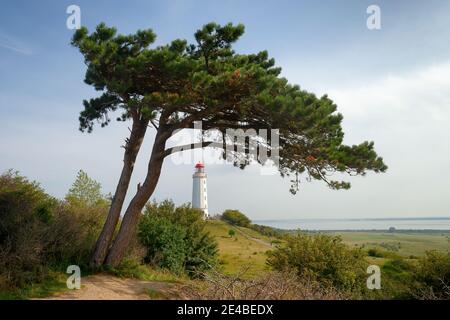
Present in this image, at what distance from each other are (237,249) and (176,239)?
671 inches

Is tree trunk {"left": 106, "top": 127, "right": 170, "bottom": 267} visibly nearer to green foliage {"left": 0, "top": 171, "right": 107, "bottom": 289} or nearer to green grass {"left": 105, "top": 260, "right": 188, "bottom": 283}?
green grass {"left": 105, "top": 260, "right": 188, "bottom": 283}

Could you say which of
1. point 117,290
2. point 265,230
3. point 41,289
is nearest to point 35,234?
point 41,289

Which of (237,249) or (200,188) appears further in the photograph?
(200,188)

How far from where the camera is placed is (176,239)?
15523 mm

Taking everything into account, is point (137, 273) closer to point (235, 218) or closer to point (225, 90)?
point (225, 90)

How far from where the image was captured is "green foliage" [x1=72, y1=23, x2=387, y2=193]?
9.88 metres

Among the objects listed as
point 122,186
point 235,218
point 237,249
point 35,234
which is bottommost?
point 237,249

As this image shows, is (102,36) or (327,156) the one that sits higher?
(102,36)

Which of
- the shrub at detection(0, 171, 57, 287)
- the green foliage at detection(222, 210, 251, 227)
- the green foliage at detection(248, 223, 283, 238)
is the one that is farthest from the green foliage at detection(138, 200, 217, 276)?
the green foliage at detection(222, 210, 251, 227)

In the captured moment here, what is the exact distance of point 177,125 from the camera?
1246 cm

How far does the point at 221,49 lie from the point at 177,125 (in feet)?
9.67

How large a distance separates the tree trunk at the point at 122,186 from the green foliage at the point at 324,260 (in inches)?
239
